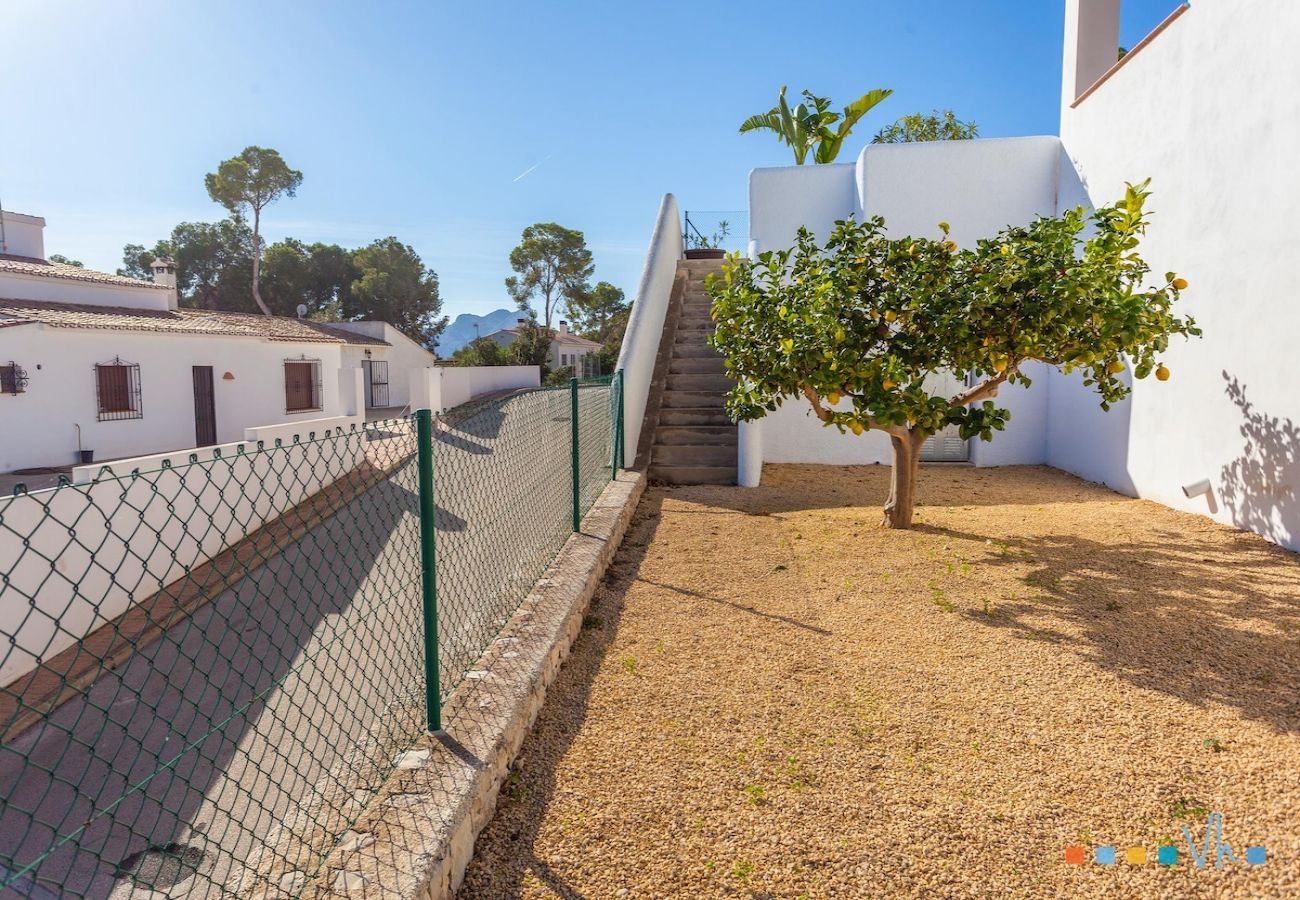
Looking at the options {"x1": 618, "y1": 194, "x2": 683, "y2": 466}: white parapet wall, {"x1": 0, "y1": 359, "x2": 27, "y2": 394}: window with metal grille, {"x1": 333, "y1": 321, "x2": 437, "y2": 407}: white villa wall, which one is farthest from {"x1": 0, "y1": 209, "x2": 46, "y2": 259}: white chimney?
{"x1": 618, "y1": 194, "x2": 683, "y2": 466}: white parapet wall

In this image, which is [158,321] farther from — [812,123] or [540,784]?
[540,784]

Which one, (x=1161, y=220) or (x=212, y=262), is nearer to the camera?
(x=1161, y=220)

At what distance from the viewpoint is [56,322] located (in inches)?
571

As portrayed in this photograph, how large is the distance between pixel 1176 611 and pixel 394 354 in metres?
26.5

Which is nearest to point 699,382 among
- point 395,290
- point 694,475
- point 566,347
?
point 694,475

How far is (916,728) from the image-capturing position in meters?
3.38

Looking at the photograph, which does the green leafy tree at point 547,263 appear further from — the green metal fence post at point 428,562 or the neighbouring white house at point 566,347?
the green metal fence post at point 428,562

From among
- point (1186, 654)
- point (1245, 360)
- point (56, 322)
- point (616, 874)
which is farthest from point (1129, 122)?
point (56, 322)

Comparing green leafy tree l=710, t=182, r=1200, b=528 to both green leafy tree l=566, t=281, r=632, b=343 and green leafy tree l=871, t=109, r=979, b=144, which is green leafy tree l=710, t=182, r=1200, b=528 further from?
green leafy tree l=566, t=281, r=632, b=343

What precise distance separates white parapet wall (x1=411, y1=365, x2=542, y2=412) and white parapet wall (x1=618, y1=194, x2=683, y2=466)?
778 centimetres

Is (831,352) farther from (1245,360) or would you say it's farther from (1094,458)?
(1094,458)

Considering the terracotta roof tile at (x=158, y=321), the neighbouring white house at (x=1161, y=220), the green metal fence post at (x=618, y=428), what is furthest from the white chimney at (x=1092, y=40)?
the terracotta roof tile at (x=158, y=321)

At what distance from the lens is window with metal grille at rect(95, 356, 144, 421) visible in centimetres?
1577

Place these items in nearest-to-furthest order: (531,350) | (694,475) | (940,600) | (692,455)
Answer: (940,600) → (694,475) → (692,455) → (531,350)
